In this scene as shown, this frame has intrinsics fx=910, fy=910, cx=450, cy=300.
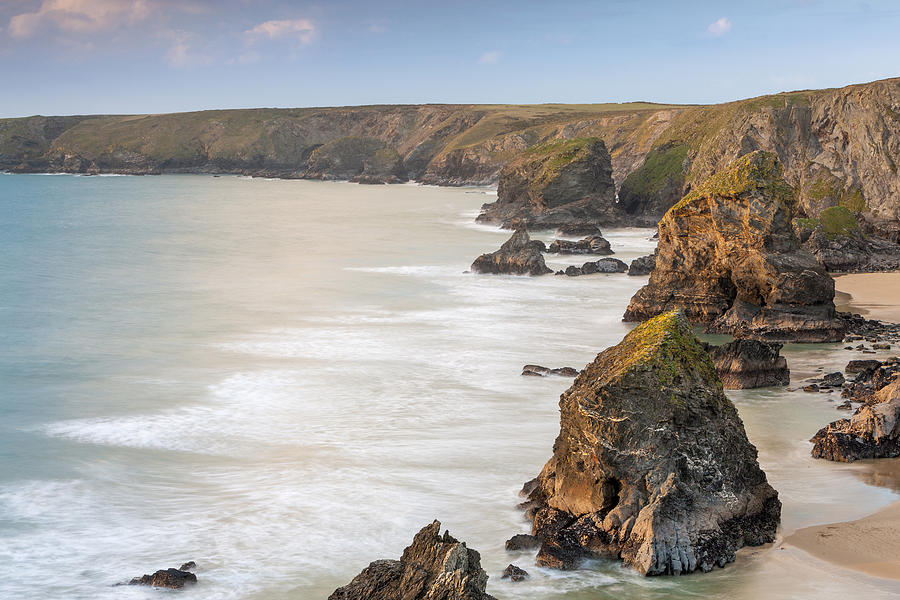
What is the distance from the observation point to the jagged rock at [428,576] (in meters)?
7.89

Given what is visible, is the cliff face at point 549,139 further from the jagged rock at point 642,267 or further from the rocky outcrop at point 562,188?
the jagged rock at point 642,267

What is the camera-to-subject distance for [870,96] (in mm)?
45062

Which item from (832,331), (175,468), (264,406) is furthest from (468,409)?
(832,331)

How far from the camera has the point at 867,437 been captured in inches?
571

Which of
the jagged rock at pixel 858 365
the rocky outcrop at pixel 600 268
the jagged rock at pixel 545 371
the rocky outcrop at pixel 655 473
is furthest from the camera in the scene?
the rocky outcrop at pixel 600 268

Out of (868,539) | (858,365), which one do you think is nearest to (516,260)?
(858,365)

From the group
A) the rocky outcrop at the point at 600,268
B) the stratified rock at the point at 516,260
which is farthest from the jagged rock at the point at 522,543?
the stratified rock at the point at 516,260

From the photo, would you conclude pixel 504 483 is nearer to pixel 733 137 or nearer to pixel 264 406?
pixel 264 406

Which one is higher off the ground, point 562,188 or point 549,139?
point 549,139

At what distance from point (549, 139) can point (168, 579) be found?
11517 centimetres

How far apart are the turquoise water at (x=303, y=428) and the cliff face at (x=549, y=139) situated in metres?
15.3

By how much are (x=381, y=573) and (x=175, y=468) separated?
28.1 feet

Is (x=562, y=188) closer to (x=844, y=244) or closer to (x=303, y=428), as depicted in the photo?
(x=844, y=244)

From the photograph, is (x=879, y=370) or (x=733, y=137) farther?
(x=733, y=137)
